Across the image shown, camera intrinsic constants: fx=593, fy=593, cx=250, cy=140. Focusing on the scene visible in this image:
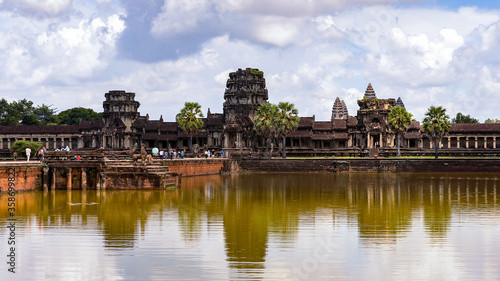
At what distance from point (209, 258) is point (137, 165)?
24786 millimetres

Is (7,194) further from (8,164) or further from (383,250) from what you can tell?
(383,250)

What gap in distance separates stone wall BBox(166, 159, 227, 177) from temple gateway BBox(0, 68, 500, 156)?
2217cm

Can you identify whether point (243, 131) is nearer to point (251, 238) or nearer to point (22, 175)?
point (22, 175)

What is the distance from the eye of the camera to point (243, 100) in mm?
102562

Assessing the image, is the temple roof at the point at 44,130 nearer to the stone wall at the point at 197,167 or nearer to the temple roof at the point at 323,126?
the temple roof at the point at 323,126

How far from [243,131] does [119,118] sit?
24.8 metres

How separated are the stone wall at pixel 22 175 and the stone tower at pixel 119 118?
64.1 meters

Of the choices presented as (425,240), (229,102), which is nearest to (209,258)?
(425,240)

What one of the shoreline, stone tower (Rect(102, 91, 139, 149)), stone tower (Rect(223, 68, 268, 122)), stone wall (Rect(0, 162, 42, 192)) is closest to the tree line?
stone tower (Rect(102, 91, 139, 149))

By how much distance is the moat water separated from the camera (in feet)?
55.6

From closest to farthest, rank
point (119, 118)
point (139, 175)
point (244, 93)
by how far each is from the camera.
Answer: point (139, 175) → point (244, 93) → point (119, 118)

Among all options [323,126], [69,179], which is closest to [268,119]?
→ [323,126]

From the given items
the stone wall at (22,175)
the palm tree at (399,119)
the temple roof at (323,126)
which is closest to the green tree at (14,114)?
the temple roof at (323,126)

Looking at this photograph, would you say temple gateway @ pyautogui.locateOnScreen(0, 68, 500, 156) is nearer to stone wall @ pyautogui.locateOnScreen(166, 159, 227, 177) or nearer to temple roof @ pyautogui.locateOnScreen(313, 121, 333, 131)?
temple roof @ pyautogui.locateOnScreen(313, 121, 333, 131)
